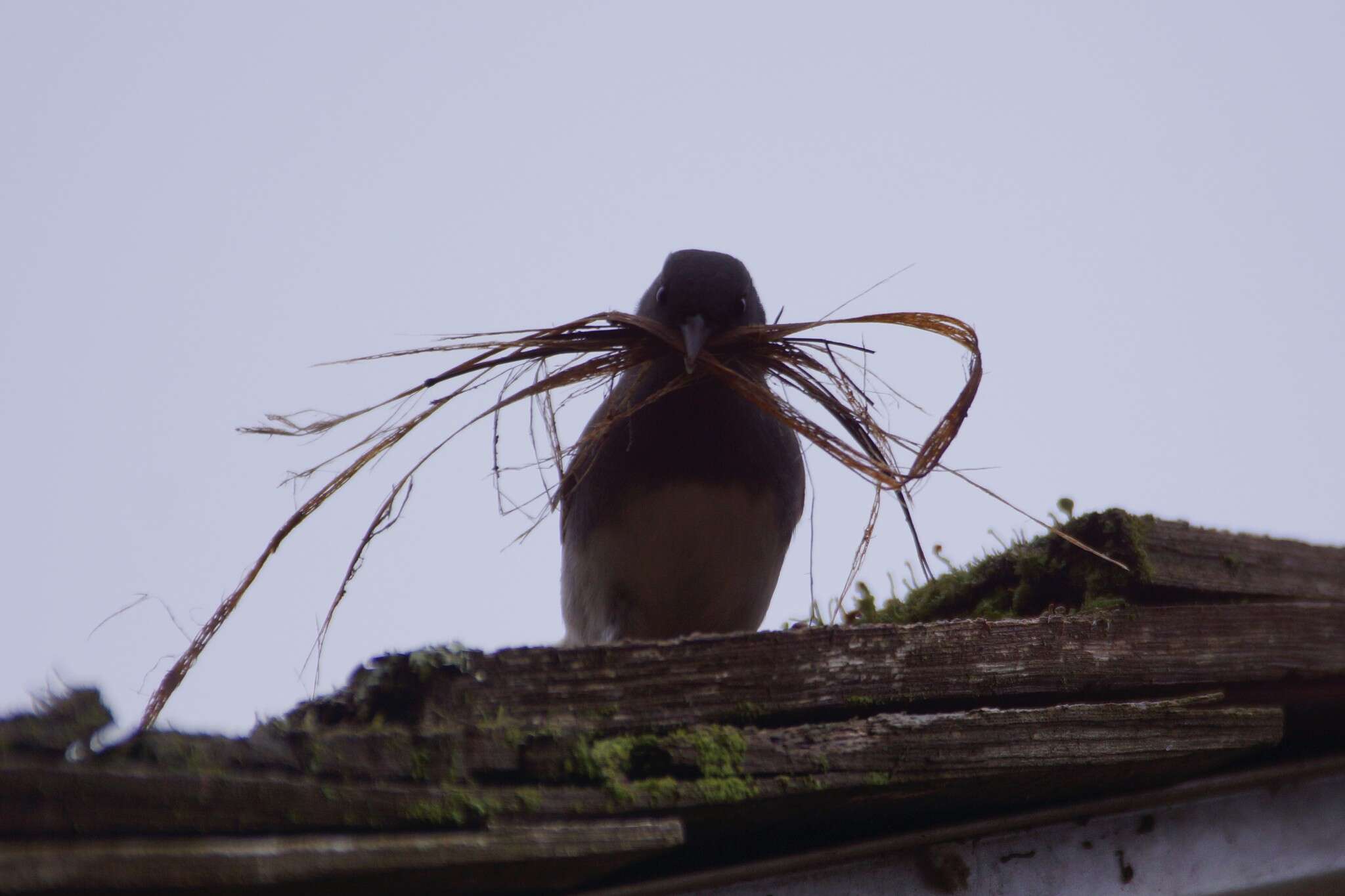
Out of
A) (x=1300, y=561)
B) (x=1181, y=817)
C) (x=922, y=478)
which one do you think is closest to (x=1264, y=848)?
(x=1181, y=817)

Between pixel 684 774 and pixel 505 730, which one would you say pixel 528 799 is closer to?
pixel 505 730

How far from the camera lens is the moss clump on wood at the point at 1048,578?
2117 mm

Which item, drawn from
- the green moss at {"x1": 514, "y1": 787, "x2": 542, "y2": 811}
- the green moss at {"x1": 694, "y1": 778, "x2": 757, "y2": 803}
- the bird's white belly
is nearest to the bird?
the bird's white belly

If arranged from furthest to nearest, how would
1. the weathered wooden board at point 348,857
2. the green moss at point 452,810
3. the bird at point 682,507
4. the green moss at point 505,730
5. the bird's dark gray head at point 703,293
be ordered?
the bird's dark gray head at point 703,293
the bird at point 682,507
the green moss at point 505,730
the green moss at point 452,810
the weathered wooden board at point 348,857

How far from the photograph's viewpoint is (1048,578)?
89.5 inches

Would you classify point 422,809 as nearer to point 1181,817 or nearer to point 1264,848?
point 1181,817

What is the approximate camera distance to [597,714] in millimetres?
1544

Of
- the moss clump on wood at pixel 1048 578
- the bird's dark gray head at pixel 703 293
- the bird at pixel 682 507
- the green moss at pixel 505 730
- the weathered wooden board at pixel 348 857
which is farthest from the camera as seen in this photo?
the bird's dark gray head at pixel 703 293

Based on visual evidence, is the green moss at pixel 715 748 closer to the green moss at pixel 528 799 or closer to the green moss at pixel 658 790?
the green moss at pixel 658 790

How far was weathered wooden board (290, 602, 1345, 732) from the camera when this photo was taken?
1.45m

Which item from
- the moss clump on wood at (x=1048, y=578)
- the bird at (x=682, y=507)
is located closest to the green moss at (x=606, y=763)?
the moss clump on wood at (x=1048, y=578)

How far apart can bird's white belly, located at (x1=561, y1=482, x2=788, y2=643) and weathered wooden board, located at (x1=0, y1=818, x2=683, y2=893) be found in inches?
57.0

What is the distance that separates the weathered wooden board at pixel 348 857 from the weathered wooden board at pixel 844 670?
0.50ft

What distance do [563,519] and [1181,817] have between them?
166 cm
